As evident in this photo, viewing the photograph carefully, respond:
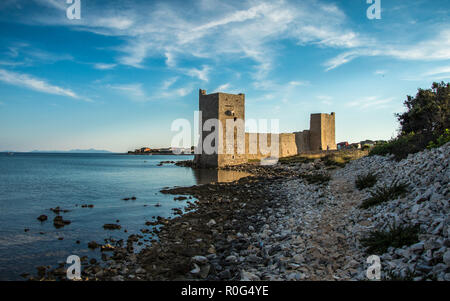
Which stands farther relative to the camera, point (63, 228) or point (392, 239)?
point (63, 228)

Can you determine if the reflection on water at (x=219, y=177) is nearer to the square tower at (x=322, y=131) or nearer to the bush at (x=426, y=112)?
the bush at (x=426, y=112)

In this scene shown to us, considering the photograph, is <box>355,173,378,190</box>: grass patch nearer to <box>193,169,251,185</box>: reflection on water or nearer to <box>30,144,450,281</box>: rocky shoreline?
<box>30,144,450,281</box>: rocky shoreline

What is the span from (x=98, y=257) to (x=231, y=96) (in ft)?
71.7

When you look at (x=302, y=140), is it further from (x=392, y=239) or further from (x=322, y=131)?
(x=392, y=239)

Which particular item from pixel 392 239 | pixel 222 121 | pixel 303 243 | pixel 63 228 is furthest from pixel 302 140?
pixel 392 239

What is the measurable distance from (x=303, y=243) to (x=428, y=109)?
13276mm

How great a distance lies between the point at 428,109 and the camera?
536 inches

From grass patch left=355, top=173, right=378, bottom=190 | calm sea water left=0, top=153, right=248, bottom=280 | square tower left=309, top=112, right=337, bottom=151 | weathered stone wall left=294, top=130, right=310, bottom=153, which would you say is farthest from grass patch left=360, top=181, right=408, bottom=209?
weathered stone wall left=294, top=130, right=310, bottom=153

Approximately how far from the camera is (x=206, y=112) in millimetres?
25938

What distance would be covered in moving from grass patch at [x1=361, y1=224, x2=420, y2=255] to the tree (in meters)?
11.3

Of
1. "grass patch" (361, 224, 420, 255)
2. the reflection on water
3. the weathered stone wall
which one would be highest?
the weathered stone wall

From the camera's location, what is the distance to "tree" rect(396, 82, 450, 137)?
1305 cm

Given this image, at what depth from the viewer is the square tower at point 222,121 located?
993 inches

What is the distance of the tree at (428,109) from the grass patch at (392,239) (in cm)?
1130
